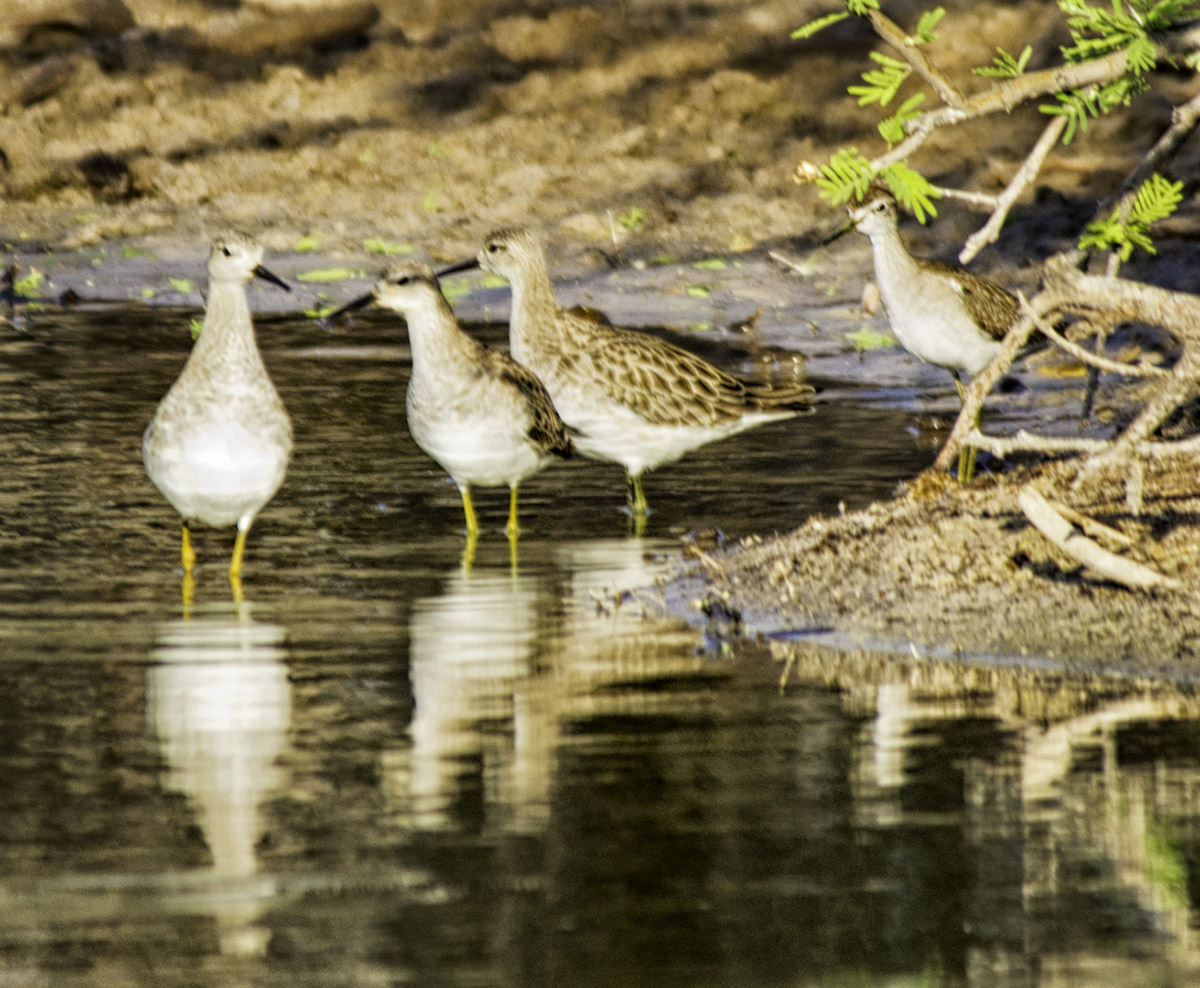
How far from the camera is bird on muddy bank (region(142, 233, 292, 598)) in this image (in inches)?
336

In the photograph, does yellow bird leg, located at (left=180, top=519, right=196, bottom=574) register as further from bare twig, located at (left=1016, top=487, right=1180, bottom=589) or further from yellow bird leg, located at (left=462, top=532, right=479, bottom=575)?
bare twig, located at (left=1016, top=487, right=1180, bottom=589)

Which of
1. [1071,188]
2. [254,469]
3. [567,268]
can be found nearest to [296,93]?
[567,268]

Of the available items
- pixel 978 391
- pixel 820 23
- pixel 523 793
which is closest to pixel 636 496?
pixel 978 391

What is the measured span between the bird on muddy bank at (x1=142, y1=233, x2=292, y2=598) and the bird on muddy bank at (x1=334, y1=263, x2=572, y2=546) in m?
1.18

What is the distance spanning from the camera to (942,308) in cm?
1212

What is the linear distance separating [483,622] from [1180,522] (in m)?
2.49

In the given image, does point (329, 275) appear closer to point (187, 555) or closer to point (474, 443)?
point (474, 443)

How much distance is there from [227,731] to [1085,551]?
110 inches

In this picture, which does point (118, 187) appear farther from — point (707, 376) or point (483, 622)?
point (483, 622)

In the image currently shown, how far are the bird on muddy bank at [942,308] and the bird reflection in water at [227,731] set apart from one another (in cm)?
532

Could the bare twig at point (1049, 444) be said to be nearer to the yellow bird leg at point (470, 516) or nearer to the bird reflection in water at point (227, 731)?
the bird reflection in water at point (227, 731)

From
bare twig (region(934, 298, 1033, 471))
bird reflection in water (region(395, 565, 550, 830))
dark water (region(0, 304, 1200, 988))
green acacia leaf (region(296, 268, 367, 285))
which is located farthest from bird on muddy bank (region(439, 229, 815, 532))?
green acacia leaf (region(296, 268, 367, 285))

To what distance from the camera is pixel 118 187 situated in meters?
21.2

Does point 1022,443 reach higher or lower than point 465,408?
lower
